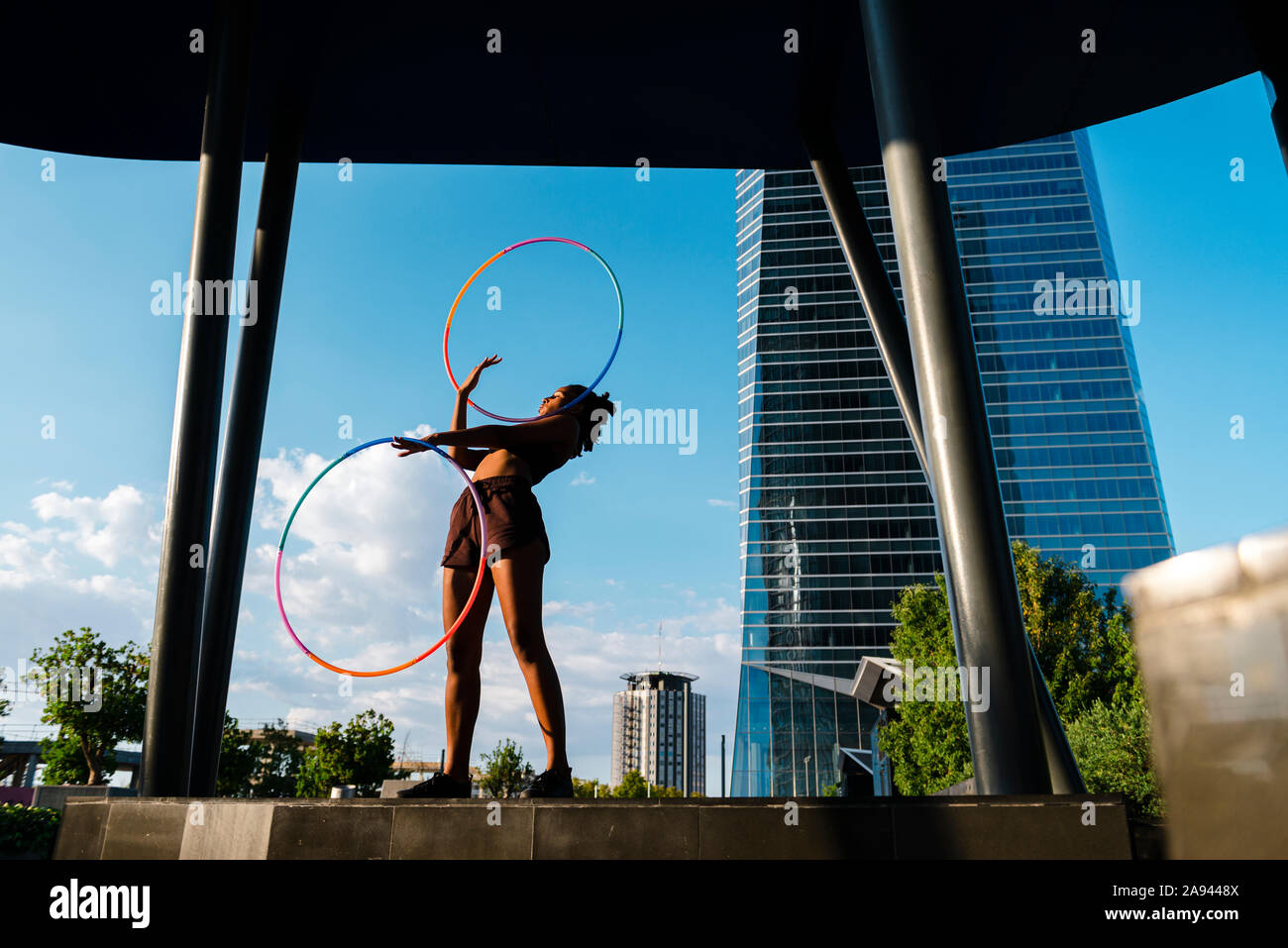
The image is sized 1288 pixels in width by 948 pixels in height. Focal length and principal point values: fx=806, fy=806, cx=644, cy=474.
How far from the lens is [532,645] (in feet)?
16.1

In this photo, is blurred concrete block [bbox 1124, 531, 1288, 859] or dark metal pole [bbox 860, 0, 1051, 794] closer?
blurred concrete block [bbox 1124, 531, 1288, 859]

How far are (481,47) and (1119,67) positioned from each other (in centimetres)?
691

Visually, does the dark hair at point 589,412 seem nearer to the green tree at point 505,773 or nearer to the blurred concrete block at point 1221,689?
the blurred concrete block at point 1221,689

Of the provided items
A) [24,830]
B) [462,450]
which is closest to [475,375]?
[462,450]

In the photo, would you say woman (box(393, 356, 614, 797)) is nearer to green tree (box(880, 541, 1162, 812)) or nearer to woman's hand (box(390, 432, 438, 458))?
woman's hand (box(390, 432, 438, 458))

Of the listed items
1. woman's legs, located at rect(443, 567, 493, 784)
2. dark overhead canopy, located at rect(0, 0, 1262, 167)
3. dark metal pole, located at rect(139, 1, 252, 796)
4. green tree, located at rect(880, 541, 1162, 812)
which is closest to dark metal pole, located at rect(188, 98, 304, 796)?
dark metal pole, located at rect(139, 1, 252, 796)

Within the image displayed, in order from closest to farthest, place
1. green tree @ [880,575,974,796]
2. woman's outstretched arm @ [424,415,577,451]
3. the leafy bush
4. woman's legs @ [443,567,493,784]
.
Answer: woman's legs @ [443,567,493,784] → woman's outstretched arm @ [424,415,577,451] → the leafy bush → green tree @ [880,575,974,796]

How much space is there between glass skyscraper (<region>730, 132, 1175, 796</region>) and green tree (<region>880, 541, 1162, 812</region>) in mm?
35524

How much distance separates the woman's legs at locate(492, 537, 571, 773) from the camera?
16.0ft

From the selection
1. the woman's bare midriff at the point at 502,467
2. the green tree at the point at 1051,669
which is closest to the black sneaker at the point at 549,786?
the woman's bare midriff at the point at 502,467

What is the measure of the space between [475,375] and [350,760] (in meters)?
47.8

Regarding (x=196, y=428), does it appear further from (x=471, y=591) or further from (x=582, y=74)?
(x=582, y=74)

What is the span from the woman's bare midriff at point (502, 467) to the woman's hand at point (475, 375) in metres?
0.52
